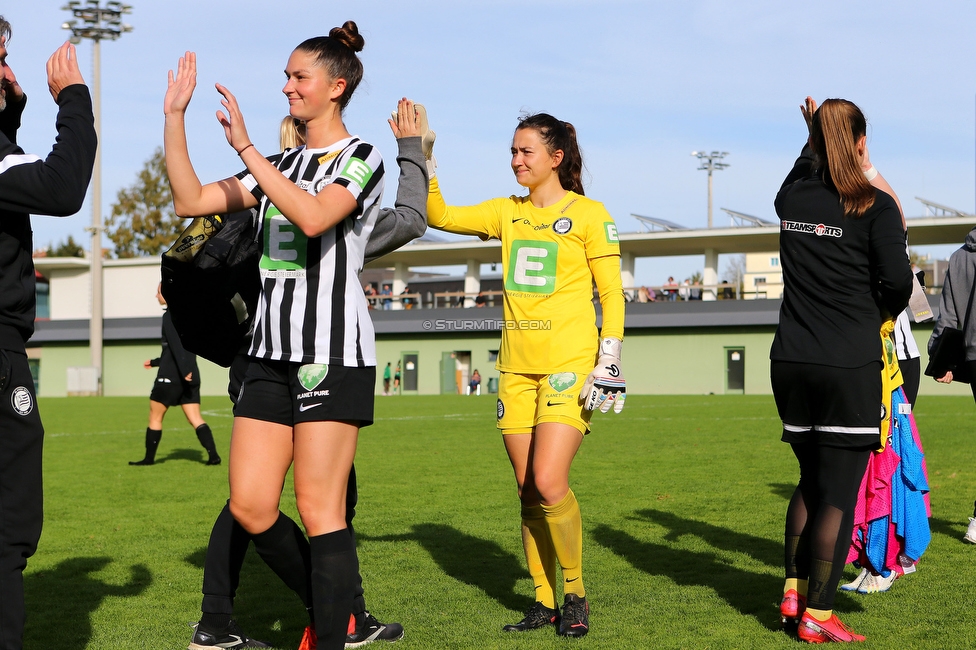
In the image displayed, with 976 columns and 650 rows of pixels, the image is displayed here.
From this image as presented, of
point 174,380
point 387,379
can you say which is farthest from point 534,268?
point 387,379

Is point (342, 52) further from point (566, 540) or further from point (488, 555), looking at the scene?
point (488, 555)

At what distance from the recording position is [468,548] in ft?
22.3

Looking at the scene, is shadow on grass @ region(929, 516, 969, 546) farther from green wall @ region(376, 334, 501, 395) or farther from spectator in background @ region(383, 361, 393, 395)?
spectator in background @ region(383, 361, 393, 395)

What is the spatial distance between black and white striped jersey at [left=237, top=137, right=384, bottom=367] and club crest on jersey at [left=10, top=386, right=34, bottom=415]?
74 centimetres

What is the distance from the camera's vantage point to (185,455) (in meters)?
13.8

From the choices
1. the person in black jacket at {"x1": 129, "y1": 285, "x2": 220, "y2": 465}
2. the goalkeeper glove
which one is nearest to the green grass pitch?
the person in black jacket at {"x1": 129, "y1": 285, "x2": 220, "y2": 465}

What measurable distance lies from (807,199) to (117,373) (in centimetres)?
5275

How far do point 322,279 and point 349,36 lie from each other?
916 mm

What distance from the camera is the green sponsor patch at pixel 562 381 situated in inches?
181

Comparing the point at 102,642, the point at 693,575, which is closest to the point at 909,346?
the point at 693,575

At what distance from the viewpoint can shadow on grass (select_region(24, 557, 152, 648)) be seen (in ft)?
15.1

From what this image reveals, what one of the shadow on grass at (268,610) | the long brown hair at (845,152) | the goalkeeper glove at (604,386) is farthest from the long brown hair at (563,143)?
the shadow on grass at (268,610)

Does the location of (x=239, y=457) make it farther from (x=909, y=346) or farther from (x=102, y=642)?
(x=909, y=346)

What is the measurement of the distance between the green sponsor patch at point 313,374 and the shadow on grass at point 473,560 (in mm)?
2213
